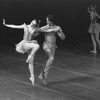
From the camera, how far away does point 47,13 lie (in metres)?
18.8

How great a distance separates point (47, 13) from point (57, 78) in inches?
318

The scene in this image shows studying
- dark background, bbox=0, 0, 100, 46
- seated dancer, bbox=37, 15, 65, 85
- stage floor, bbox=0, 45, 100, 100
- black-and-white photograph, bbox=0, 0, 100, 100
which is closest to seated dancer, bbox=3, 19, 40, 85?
black-and-white photograph, bbox=0, 0, 100, 100

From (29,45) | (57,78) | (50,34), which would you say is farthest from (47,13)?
(29,45)

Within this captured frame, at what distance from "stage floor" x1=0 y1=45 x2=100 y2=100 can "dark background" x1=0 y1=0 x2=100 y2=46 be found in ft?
8.95

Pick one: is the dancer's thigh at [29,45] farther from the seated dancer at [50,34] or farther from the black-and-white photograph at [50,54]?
the seated dancer at [50,34]

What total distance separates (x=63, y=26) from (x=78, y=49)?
3877 millimetres

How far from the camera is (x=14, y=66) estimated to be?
40.7 feet

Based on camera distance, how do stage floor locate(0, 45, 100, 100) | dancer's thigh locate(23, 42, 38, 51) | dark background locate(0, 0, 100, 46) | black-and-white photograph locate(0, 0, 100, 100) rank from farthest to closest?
dark background locate(0, 0, 100, 46) → dancer's thigh locate(23, 42, 38, 51) → black-and-white photograph locate(0, 0, 100, 100) → stage floor locate(0, 45, 100, 100)

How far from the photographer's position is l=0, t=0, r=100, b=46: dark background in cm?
1730

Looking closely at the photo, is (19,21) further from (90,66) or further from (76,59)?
(90,66)

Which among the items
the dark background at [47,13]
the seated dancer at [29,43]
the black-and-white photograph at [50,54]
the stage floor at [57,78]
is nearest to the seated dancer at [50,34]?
the black-and-white photograph at [50,54]

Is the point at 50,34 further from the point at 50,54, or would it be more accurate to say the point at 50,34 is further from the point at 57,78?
the point at 57,78

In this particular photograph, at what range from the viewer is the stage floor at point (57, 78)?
9414 millimetres

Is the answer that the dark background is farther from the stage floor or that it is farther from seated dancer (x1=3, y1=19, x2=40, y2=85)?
seated dancer (x1=3, y1=19, x2=40, y2=85)
